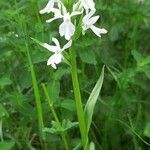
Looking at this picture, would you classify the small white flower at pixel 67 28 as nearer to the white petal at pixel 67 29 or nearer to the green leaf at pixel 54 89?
the white petal at pixel 67 29

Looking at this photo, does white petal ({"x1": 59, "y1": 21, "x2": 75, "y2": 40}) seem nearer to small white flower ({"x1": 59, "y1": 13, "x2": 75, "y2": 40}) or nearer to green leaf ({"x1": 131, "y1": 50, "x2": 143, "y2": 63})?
small white flower ({"x1": 59, "y1": 13, "x2": 75, "y2": 40})

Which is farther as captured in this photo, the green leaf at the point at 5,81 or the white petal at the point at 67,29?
the green leaf at the point at 5,81

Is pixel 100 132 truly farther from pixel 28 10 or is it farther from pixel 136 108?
pixel 28 10

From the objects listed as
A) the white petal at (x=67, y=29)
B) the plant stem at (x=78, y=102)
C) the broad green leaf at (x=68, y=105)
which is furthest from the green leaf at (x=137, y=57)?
the white petal at (x=67, y=29)

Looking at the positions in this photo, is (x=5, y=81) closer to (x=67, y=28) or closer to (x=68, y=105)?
(x=68, y=105)

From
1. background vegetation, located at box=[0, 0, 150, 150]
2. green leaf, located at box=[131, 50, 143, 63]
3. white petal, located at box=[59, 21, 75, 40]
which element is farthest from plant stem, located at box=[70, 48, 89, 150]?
green leaf, located at box=[131, 50, 143, 63]

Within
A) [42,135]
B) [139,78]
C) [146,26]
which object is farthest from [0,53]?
[146,26]

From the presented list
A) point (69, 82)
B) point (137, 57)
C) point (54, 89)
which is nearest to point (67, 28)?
point (54, 89)

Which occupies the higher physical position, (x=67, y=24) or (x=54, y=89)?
(x=67, y=24)

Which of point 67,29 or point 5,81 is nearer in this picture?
point 67,29
